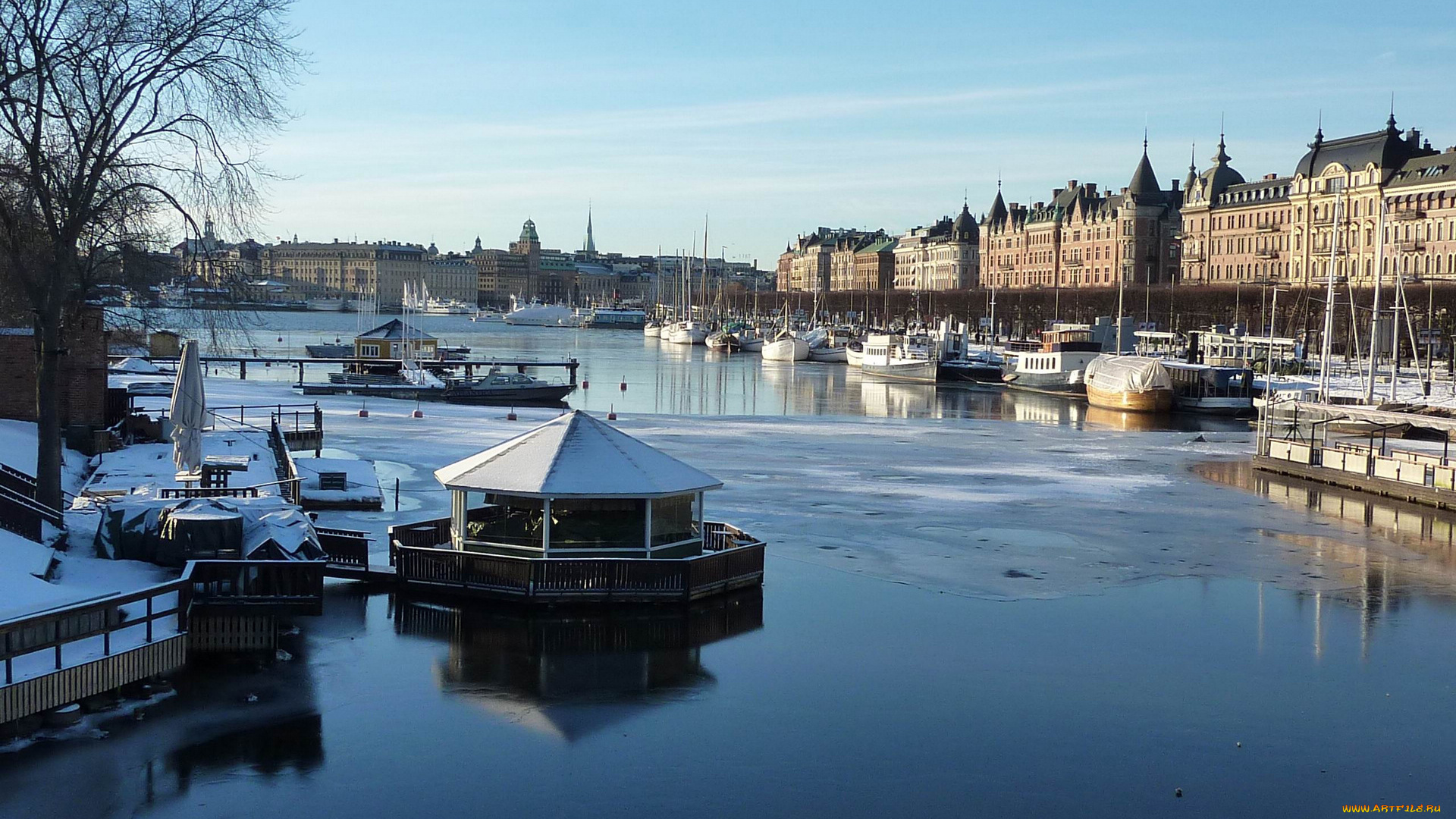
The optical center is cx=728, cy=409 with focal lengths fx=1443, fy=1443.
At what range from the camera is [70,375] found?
32.2 m

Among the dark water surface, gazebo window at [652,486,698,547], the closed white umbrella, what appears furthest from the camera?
the closed white umbrella

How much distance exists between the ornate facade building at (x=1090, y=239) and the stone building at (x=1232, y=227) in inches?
228

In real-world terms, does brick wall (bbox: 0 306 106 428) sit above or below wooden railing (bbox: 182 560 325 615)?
above

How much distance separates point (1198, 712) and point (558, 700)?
726cm

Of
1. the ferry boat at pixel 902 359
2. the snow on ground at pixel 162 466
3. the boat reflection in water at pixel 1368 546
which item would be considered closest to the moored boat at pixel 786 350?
the ferry boat at pixel 902 359

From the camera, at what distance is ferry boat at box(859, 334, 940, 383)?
89.5 m

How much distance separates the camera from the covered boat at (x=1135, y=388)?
65.7 meters

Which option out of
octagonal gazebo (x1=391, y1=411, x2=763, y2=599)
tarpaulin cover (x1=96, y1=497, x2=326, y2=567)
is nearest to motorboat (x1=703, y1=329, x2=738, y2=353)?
octagonal gazebo (x1=391, y1=411, x2=763, y2=599)

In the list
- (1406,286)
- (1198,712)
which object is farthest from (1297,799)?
(1406,286)

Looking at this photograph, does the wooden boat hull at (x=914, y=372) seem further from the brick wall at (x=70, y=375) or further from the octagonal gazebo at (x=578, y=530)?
the octagonal gazebo at (x=578, y=530)

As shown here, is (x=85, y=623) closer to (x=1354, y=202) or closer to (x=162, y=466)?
(x=162, y=466)

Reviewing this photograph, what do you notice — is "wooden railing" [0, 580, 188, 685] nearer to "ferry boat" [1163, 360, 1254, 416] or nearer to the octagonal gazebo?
the octagonal gazebo

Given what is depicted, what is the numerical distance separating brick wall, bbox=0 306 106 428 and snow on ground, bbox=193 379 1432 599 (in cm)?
673

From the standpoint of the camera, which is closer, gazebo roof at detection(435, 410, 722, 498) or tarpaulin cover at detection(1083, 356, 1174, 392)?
gazebo roof at detection(435, 410, 722, 498)
